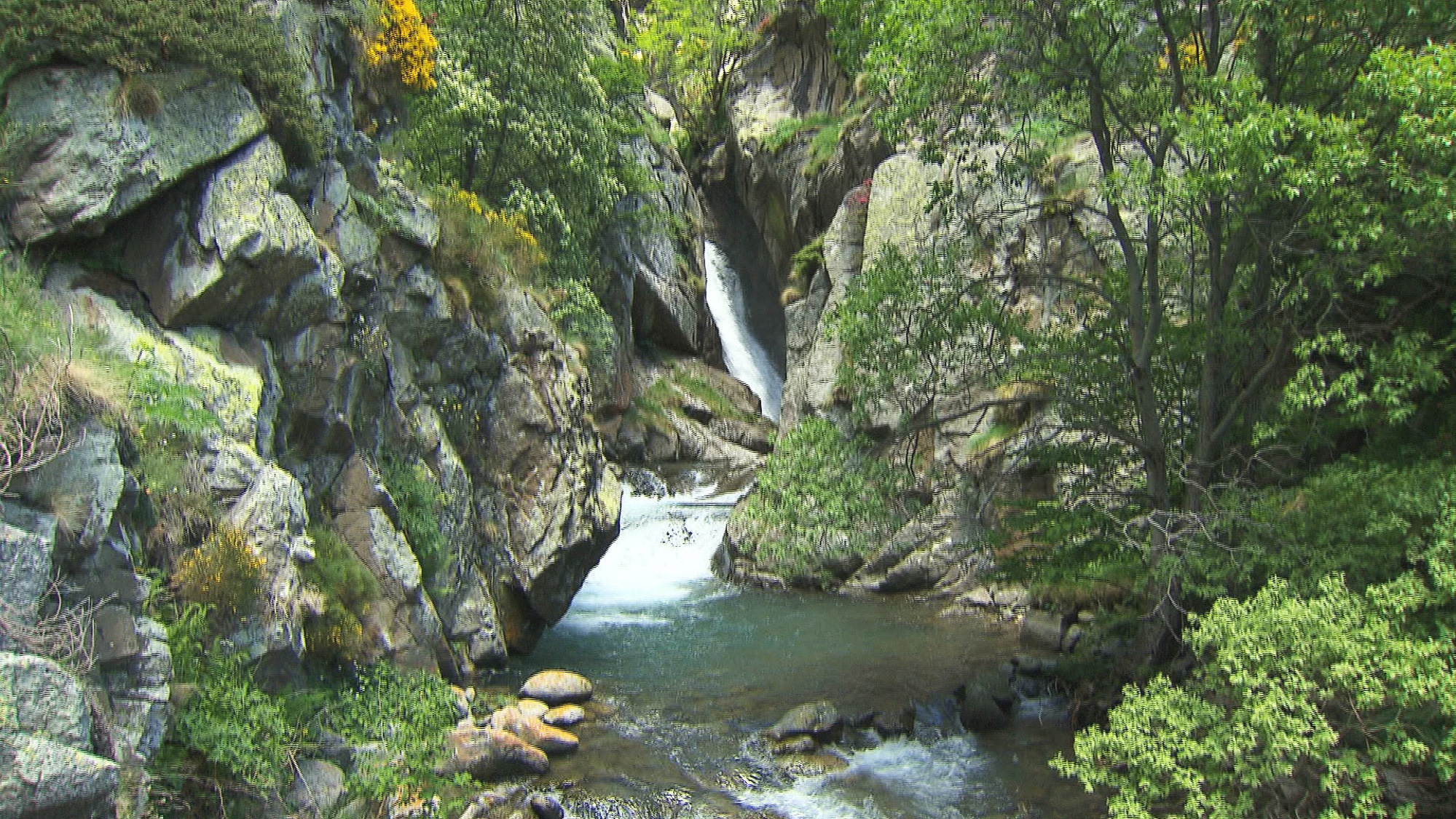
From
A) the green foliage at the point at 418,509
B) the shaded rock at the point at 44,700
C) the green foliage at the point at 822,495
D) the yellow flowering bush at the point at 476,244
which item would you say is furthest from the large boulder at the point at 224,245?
the green foliage at the point at 822,495

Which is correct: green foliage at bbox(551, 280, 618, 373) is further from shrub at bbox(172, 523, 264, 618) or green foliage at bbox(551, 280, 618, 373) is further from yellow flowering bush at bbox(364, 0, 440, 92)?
shrub at bbox(172, 523, 264, 618)

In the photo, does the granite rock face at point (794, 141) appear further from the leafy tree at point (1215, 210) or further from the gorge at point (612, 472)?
the leafy tree at point (1215, 210)

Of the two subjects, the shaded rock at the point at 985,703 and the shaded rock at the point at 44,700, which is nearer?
the shaded rock at the point at 44,700

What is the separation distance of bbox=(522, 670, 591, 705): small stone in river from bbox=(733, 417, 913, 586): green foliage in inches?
130

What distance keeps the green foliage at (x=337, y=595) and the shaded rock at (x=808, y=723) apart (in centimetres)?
501

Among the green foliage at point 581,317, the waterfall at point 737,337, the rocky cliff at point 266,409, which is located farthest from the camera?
the waterfall at point 737,337

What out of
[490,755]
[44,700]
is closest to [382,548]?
[490,755]

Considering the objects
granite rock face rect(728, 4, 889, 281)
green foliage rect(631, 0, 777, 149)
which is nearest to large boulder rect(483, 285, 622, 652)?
granite rock face rect(728, 4, 889, 281)

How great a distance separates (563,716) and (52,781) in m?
7.29

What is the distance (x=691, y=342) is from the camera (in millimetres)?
33188

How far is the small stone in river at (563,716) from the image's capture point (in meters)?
11.7

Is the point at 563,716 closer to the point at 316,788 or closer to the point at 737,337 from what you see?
the point at 316,788

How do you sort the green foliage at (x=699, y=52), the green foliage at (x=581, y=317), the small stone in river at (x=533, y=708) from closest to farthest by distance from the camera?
the small stone in river at (x=533, y=708)
the green foliage at (x=581, y=317)
the green foliage at (x=699, y=52)

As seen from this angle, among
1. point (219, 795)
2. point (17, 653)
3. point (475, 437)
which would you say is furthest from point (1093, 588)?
point (17, 653)
